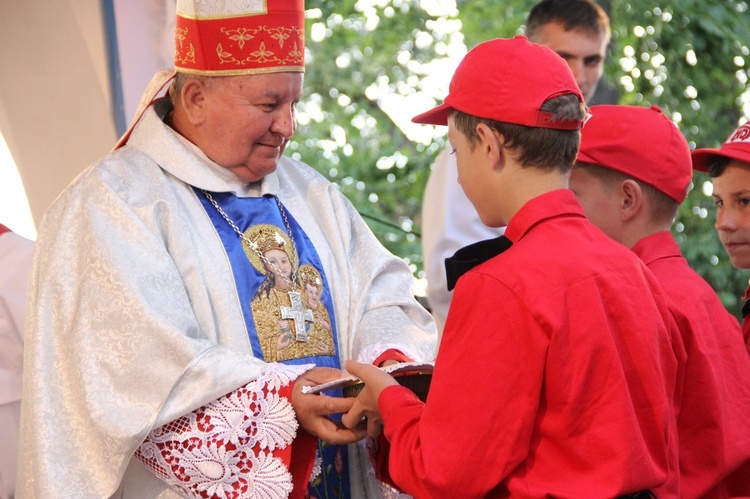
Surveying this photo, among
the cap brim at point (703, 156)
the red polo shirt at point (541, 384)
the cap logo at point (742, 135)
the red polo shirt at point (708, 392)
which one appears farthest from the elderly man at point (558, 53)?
the red polo shirt at point (541, 384)

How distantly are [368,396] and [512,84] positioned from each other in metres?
0.87

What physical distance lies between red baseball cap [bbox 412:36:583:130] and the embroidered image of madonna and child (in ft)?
3.22

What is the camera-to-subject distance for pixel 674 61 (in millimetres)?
9094

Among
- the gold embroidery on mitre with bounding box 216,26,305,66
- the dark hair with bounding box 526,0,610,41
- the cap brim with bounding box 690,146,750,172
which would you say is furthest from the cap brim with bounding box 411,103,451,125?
the dark hair with bounding box 526,0,610,41

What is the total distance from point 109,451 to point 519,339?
121cm

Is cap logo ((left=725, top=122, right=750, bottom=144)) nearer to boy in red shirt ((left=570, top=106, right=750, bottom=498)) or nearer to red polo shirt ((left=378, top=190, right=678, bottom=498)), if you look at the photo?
boy in red shirt ((left=570, top=106, right=750, bottom=498))

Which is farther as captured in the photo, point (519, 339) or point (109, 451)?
point (109, 451)

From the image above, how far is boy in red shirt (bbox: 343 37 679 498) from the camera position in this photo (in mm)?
2477

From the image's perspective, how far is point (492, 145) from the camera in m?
2.69

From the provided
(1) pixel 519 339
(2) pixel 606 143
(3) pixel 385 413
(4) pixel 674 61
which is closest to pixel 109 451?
(3) pixel 385 413

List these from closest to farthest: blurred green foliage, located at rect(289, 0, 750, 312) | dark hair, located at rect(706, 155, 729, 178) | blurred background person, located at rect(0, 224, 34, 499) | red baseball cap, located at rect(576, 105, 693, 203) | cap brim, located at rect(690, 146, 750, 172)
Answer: red baseball cap, located at rect(576, 105, 693, 203), blurred background person, located at rect(0, 224, 34, 499), cap brim, located at rect(690, 146, 750, 172), dark hair, located at rect(706, 155, 729, 178), blurred green foliage, located at rect(289, 0, 750, 312)

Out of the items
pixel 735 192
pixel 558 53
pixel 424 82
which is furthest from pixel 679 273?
pixel 424 82

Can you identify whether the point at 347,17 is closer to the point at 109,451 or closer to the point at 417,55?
the point at 417,55

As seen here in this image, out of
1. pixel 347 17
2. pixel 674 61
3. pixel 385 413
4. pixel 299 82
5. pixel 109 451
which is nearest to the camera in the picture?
pixel 385 413
